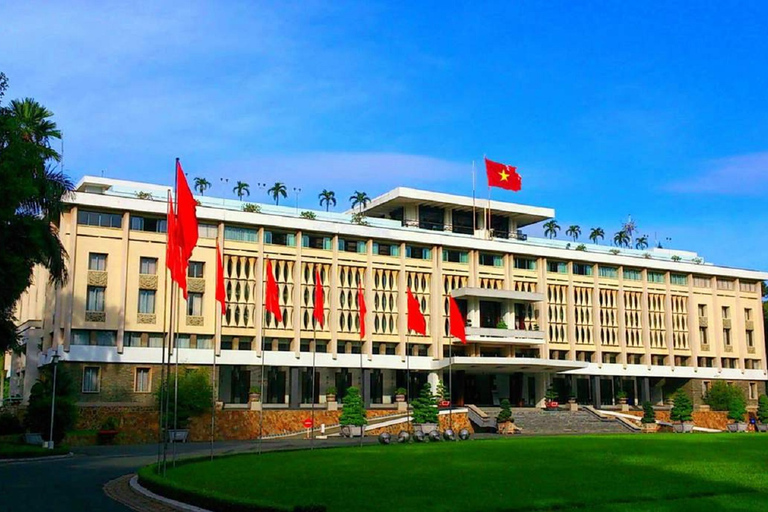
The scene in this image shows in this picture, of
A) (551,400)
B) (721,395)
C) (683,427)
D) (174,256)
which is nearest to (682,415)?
(683,427)

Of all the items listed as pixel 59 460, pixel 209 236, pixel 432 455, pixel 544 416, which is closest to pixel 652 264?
pixel 544 416

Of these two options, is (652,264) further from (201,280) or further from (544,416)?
(201,280)

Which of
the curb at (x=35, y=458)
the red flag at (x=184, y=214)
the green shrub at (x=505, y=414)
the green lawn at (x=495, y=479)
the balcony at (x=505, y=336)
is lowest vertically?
the curb at (x=35, y=458)

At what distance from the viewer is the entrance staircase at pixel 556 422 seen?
5947 cm

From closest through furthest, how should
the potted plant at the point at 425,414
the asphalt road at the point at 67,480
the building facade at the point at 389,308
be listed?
the asphalt road at the point at 67,480 < the potted plant at the point at 425,414 < the building facade at the point at 389,308

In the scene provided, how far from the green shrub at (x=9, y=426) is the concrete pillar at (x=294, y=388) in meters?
20.3

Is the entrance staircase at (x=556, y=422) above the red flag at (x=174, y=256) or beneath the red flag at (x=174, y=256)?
beneath

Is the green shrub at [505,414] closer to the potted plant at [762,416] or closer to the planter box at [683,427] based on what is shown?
the planter box at [683,427]

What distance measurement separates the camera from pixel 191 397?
52062mm

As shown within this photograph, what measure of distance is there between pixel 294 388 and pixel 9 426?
69.7ft

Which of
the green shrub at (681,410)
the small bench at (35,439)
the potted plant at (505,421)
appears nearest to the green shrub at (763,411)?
the green shrub at (681,410)

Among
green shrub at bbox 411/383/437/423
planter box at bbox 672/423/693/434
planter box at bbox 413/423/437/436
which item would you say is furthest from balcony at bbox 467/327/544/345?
planter box at bbox 413/423/437/436

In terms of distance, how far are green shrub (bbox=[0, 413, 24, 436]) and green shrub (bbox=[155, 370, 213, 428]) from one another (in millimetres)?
8448

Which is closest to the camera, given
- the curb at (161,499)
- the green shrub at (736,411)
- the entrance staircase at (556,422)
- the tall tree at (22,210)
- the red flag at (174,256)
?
the curb at (161,499)
